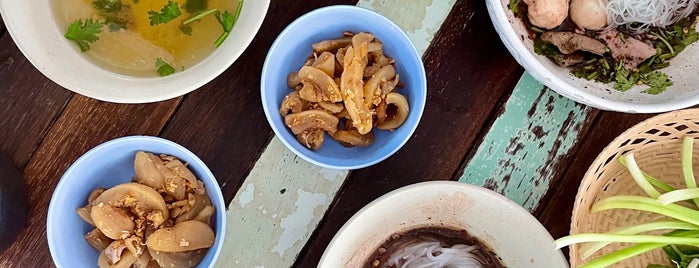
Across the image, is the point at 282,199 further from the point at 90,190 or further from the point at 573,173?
the point at 573,173

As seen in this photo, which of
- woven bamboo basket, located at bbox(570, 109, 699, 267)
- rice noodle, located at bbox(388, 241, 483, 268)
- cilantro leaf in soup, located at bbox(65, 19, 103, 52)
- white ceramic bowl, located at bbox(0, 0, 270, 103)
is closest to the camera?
white ceramic bowl, located at bbox(0, 0, 270, 103)

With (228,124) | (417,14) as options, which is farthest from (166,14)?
(417,14)

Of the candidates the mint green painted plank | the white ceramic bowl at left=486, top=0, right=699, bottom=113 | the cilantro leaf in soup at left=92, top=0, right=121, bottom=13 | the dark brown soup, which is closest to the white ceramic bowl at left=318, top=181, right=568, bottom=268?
the dark brown soup

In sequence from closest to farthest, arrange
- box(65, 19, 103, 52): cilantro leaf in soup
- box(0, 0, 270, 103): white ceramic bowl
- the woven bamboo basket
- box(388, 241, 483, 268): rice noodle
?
box(0, 0, 270, 103): white ceramic bowl < box(65, 19, 103, 52): cilantro leaf in soup < the woven bamboo basket < box(388, 241, 483, 268): rice noodle

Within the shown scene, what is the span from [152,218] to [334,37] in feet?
1.60

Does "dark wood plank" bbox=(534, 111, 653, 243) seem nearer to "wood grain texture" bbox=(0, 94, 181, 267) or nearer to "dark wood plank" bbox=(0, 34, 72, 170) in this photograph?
"wood grain texture" bbox=(0, 94, 181, 267)

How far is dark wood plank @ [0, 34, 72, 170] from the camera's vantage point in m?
1.52

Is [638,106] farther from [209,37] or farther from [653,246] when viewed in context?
[209,37]

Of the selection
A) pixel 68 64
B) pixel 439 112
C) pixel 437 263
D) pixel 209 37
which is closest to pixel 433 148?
pixel 439 112

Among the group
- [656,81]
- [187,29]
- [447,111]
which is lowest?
[447,111]

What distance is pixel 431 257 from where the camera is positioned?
1.57 meters

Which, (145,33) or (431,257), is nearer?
(145,33)

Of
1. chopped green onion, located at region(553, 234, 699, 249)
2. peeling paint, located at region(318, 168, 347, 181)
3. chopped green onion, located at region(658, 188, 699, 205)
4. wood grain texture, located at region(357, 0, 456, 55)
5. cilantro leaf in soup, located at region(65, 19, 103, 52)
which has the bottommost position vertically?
peeling paint, located at region(318, 168, 347, 181)

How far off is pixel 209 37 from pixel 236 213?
14.6 inches
